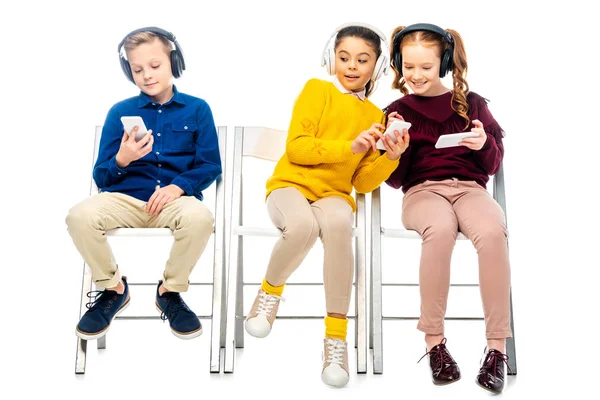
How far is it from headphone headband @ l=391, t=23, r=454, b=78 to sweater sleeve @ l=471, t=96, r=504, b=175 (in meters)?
0.16

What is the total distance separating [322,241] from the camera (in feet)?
7.24

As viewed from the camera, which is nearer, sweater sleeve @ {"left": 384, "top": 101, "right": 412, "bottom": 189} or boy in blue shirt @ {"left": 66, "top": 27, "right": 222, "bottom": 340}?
boy in blue shirt @ {"left": 66, "top": 27, "right": 222, "bottom": 340}

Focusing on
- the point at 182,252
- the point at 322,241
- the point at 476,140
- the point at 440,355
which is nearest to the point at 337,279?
the point at 322,241

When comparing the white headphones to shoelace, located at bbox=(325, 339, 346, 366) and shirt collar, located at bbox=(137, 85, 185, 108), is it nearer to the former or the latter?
shirt collar, located at bbox=(137, 85, 185, 108)

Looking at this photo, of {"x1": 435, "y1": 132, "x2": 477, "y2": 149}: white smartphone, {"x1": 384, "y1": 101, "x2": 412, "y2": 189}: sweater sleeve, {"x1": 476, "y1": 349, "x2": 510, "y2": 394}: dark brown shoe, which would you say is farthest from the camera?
{"x1": 384, "y1": 101, "x2": 412, "y2": 189}: sweater sleeve

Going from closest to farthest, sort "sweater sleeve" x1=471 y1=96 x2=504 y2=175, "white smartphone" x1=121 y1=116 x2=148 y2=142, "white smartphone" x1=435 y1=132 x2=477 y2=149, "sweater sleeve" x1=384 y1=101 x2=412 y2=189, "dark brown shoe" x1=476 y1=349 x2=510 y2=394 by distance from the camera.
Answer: "dark brown shoe" x1=476 y1=349 x2=510 y2=394 → "white smartphone" x1=435 y1=132 x2=477 y2=149 → "white smartphone" x1=121 y1=116 x2=148 y2=142 → "sweater sleeve" x1=471 y1=96 x2=504 y2=175 → "sweater sleeve" x1=384 y1=101 x2=412 y2=189

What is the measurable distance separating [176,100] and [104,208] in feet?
1.52

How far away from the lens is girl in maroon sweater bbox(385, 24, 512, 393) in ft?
6.97

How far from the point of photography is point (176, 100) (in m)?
2.51

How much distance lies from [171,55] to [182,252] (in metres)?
0.66

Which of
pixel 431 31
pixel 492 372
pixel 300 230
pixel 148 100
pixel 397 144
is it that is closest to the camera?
pixel 492 372

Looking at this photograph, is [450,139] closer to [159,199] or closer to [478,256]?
[478,256]

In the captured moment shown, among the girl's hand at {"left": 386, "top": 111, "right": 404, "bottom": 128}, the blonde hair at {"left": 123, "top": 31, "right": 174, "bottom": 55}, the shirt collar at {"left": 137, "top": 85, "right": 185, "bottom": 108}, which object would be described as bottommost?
the girl's hand at {"left": 386, "top": 111, "right": 404, "bottom": 128}

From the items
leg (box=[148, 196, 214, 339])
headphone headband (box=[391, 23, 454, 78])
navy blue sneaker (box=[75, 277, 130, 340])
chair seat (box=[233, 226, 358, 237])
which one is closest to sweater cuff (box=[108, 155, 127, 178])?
leg (box=[148, 196, 214, 339])
